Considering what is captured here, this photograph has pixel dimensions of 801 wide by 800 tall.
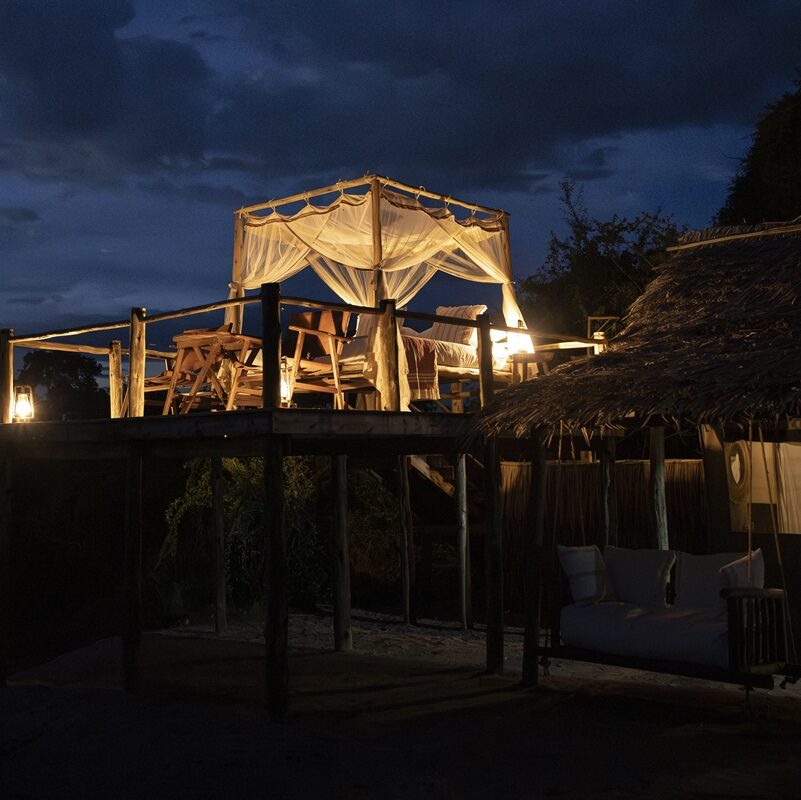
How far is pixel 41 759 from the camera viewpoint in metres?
5.42

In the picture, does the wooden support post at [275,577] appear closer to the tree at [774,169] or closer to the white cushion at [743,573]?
the white cushion at [743,573]

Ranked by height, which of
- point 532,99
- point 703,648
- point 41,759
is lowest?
point 41,759

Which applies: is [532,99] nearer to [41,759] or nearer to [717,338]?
[717,338]

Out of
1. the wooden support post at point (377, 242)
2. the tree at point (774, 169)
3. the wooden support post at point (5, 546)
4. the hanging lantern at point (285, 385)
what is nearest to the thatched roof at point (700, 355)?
the hanging lantern at point (285, 385)

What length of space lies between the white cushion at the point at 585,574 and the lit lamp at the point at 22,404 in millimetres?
4511

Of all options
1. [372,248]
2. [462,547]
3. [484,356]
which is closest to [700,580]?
[484,356]

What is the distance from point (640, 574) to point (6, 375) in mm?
5313

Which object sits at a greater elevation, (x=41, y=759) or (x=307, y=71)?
(x=307, y=71)

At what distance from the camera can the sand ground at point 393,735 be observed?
185 inches

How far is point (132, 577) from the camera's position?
717cm

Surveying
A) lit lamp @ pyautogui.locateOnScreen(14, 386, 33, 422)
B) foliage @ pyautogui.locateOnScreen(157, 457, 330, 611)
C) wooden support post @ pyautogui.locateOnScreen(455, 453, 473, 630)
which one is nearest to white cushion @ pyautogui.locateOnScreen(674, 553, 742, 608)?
wooden support post @ pyautogui.locateOnScreen(455, 453, 473, 630)

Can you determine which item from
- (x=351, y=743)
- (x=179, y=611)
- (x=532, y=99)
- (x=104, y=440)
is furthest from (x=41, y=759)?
(x=532, y=99)

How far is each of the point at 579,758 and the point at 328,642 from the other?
194 inches

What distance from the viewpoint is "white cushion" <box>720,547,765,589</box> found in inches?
230
